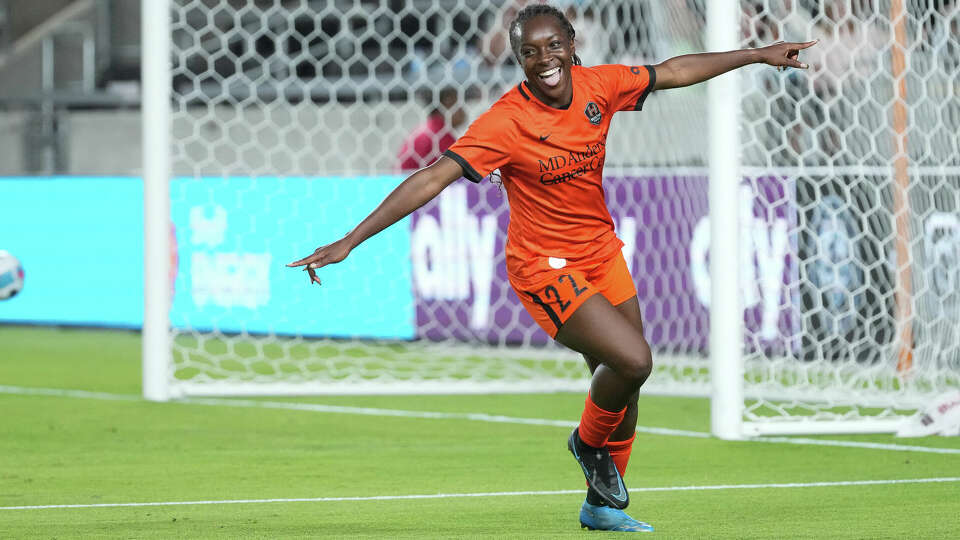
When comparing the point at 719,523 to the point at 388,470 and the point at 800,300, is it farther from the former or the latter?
the point at 800,300

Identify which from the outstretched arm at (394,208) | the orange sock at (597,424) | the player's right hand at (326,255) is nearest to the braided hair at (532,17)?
the outstretched arm at (394,208)

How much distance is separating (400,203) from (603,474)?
111 centimetres

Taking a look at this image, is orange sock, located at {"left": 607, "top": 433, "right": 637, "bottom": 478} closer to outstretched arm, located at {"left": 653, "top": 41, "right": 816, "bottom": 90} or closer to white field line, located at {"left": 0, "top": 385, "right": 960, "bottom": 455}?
outstretched arm, located at {"left": 653, "top": 41, "right": 816, "bottom": 90}

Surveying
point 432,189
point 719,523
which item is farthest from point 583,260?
point 719,523

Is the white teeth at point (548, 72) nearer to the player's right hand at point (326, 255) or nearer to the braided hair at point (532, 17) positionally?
the braided hair at point (532, 17)

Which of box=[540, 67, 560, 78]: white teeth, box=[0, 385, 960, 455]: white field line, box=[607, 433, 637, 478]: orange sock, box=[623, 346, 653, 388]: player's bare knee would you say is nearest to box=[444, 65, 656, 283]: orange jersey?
box=[540, 67, 560, 78]: white teeth

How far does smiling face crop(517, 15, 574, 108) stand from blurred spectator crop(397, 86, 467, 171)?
5974 millimetres

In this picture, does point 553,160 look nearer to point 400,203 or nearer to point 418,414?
point 400,203

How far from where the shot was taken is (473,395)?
28.6 ft

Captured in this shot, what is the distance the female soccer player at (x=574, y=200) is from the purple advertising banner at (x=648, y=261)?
2.73 meters

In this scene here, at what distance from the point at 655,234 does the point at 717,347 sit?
134 inches

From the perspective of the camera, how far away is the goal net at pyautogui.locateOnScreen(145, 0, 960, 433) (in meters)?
7.48

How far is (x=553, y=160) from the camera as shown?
14.9 ft

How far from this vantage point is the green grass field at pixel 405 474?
4785 millimetres
